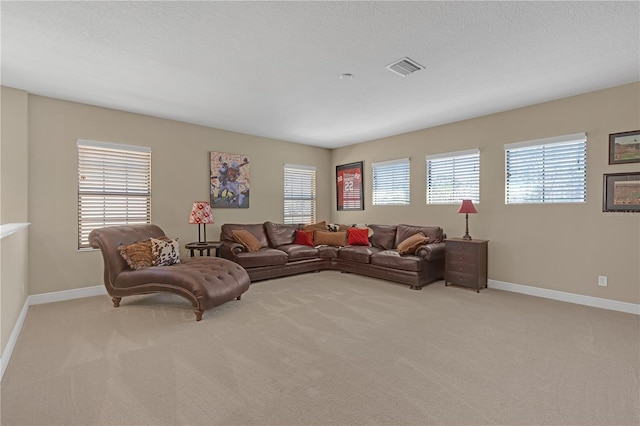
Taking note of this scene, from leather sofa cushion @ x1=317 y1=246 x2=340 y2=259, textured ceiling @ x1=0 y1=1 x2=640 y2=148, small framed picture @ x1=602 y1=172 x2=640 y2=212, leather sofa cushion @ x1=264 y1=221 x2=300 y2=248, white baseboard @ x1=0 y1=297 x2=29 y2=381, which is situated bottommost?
white baseboard @ x1=0 y1=297 x2=29 y2=381

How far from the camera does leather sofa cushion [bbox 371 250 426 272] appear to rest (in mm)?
4808

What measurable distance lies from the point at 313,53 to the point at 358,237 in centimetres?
395

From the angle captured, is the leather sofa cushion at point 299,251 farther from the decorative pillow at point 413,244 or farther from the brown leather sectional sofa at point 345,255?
the decorative pillow at point 413,244

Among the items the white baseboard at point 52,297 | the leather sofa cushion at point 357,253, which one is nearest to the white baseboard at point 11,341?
the white baseboard at point 52,297

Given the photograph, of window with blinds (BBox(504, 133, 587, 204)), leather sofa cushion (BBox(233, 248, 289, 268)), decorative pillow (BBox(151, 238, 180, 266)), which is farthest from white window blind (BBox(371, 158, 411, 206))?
decorative pillow (BBox(151, 238, 180, 266))

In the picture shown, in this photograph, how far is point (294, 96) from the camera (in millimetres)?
4156

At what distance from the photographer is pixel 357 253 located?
5.72 metres

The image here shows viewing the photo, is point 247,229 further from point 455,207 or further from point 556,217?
point 556,217

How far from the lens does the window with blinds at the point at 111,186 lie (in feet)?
14.8

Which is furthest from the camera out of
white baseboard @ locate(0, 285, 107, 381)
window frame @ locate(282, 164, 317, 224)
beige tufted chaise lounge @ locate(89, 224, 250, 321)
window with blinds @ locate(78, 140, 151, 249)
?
window frame @ locate(282, 164, 317, 224)

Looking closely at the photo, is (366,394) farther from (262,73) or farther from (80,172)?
(80,172)

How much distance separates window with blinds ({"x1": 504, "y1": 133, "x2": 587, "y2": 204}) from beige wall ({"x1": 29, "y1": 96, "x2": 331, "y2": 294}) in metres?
4.31

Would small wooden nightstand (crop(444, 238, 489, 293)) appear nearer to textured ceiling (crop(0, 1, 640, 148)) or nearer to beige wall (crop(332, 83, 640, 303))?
beige wall (crop(332, 83, 640, 303))

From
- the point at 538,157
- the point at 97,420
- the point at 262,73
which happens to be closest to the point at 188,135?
the point at 262,73
